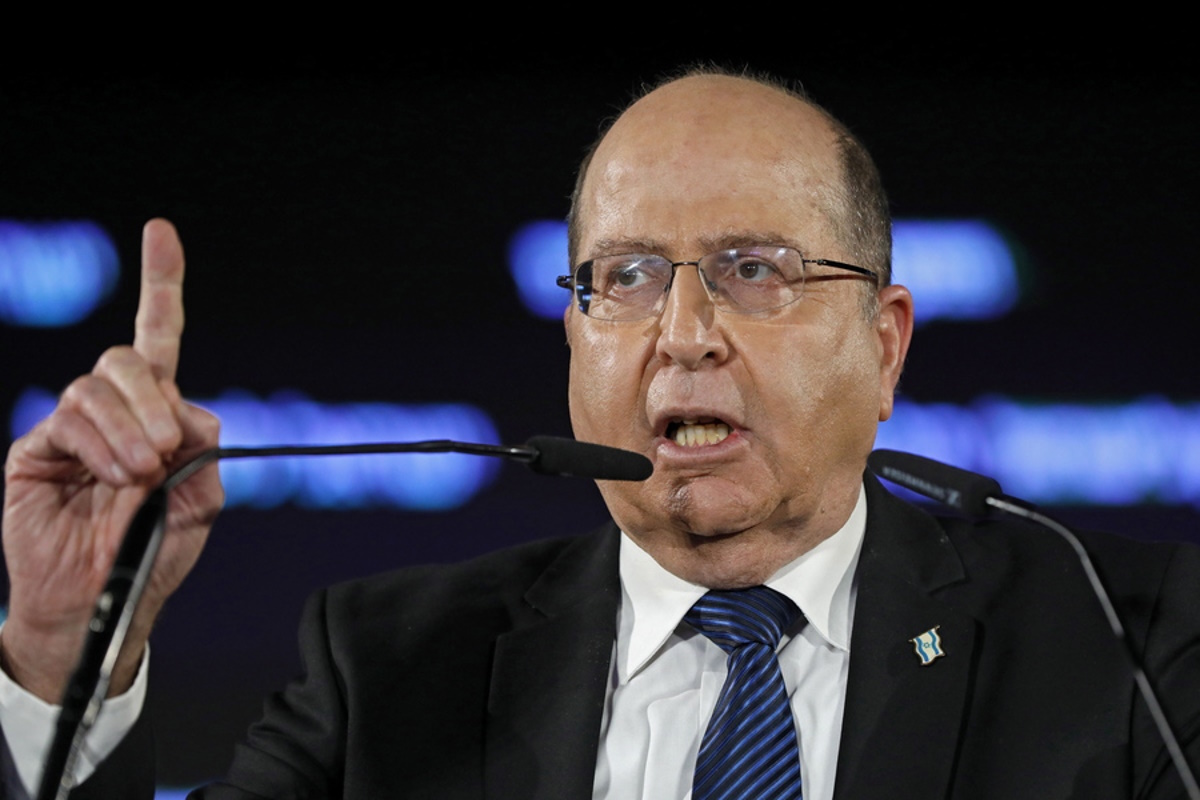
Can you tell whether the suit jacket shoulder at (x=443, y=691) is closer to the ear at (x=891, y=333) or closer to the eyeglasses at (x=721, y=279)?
the eyeglasses at (x=721, y=279)

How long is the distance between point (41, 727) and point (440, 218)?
1963 mm

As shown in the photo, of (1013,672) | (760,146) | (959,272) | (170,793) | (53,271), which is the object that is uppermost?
(760,146)

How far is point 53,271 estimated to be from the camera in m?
3.24

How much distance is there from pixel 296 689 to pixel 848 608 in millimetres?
827

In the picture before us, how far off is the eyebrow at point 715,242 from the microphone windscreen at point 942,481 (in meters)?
0.50

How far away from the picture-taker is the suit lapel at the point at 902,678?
1719 millimetres

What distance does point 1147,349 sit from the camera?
3.11m

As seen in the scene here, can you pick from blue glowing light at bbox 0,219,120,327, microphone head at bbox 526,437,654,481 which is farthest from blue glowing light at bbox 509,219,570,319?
microphone head at bbox 526,437,654,481

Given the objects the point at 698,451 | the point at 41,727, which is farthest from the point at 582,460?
the point at 41,727

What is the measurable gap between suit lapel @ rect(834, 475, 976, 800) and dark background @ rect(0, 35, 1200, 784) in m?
1.24

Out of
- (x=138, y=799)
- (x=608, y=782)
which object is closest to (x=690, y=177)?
(x=608, y=782)

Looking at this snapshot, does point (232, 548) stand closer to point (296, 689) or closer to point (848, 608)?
point (296, 689)

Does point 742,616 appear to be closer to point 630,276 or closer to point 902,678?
point 902,678

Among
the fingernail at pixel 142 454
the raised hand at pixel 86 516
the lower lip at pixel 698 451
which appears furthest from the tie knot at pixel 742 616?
the fingernail at pixel 142 454
